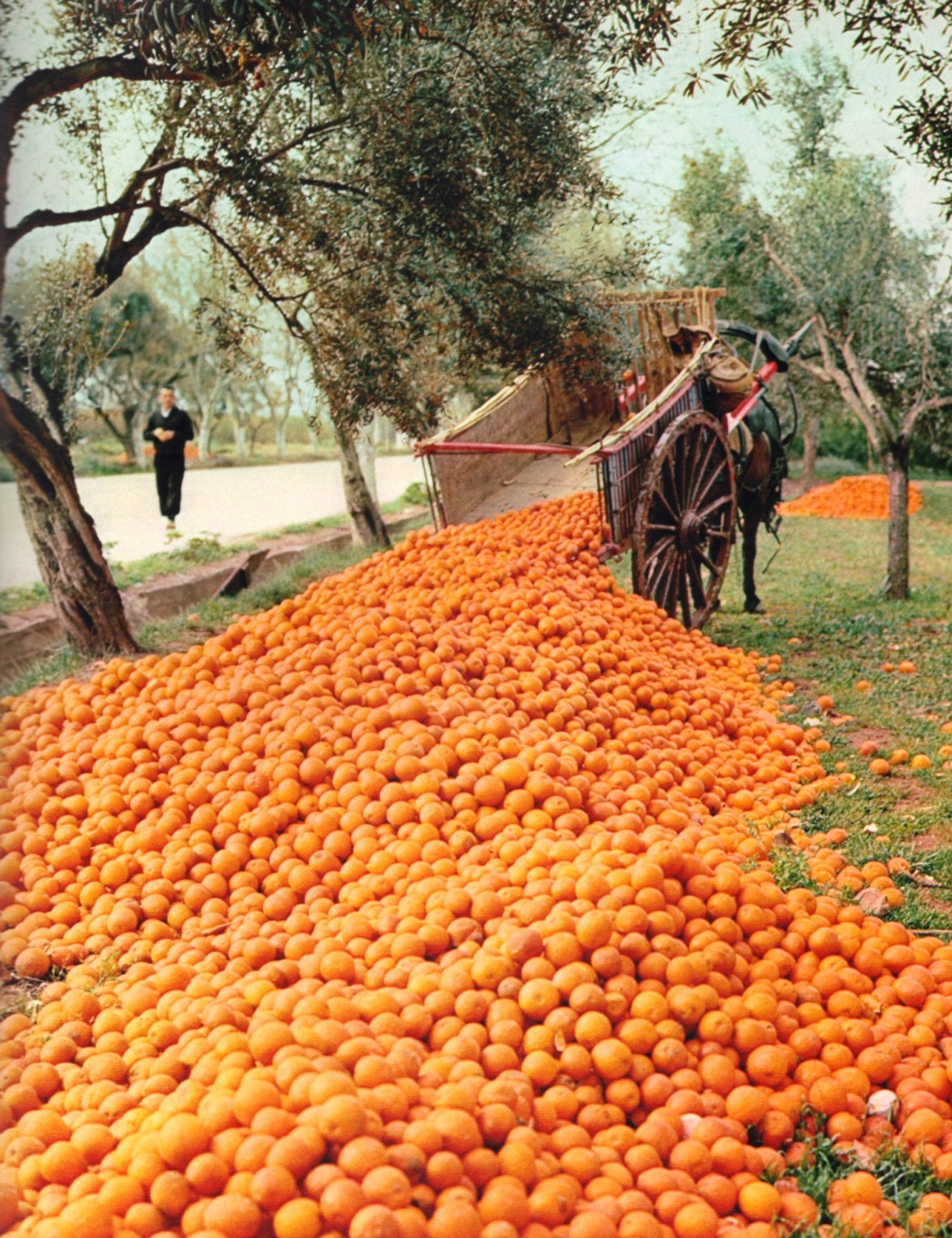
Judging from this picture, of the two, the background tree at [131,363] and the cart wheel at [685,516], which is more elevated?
the background tree at [131,363]

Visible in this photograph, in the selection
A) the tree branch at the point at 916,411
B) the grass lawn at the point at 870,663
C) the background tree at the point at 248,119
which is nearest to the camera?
the grass lawn at the point at 870,663

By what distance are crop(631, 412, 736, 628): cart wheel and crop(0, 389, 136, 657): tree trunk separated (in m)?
3.19

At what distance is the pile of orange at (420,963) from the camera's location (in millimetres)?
1864

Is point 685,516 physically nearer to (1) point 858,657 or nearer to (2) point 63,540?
(1) point 858,657

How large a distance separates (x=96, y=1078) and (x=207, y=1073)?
434 millimetres

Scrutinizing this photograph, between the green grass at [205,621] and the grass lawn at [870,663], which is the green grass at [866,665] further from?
the green grass at [205,621]

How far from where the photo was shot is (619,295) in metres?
7.63

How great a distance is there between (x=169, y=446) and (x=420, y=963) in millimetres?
4950

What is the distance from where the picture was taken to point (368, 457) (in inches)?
448

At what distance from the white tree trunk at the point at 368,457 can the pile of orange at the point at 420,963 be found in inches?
222

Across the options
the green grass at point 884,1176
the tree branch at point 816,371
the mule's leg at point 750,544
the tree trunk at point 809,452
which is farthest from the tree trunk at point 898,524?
the green grass at point 884,1176

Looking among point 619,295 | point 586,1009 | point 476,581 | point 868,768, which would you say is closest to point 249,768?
point 586,1009

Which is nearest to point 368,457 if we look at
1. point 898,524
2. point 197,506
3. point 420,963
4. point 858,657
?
point 197,506

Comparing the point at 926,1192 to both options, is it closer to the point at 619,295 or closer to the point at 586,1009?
the point at 586,1009
